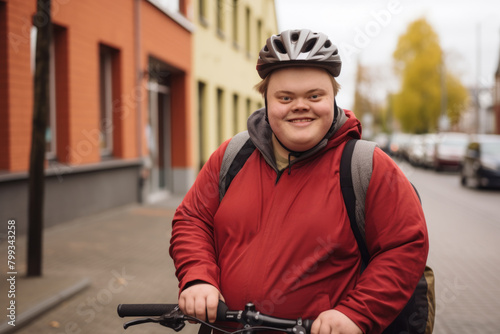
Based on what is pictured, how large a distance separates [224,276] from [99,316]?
3.56 meters

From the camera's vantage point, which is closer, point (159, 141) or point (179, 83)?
point (159, 141)

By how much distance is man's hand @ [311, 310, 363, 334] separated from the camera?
183cm

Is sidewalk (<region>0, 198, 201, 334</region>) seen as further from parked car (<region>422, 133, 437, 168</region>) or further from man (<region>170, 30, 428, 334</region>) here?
parked car (<region>422, 133, 437, 168</region>)

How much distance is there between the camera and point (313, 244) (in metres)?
1.98

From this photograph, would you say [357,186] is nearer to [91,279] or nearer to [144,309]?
[144,309]

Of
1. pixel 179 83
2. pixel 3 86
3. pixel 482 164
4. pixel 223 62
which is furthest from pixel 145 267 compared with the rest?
pixel 223 62

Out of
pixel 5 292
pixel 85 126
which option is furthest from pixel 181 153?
pixel 5 292

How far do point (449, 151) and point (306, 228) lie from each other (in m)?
27.4

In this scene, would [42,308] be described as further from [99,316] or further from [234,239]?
[234,239]

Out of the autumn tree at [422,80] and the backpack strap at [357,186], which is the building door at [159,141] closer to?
the backpack strap at [357,186]

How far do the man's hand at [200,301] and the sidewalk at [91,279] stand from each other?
10.0 feet

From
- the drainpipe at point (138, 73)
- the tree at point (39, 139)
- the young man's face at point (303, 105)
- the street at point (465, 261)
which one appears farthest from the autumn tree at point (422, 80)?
the young man's face at point (303, 105)

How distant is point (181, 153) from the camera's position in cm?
1758

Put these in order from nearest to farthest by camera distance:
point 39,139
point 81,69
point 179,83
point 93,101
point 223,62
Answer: point 39,139 < point 81,69 < point 93,101 < point 179,83 < point 223,62
